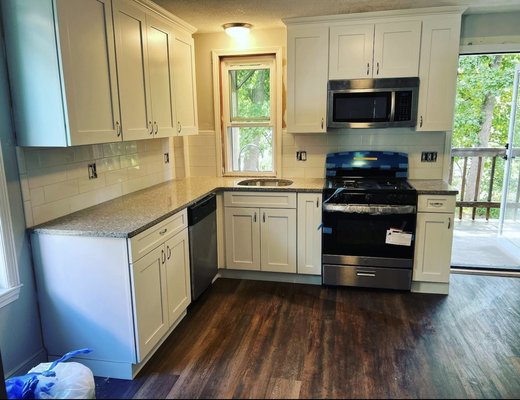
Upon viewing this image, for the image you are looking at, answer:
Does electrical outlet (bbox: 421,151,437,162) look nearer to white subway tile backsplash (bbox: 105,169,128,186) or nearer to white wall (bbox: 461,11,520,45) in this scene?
white wall (bbox: 461,11,520,45)

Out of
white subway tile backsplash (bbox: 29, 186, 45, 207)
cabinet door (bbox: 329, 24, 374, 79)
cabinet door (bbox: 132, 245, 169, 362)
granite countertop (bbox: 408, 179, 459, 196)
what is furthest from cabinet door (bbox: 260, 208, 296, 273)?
white subway tile backsplash (bbox: 29, 186, 45, 207)

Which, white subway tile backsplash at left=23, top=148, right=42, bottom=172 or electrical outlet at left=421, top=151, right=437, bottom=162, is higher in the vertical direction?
white subway tile backsplash at left=23, top=148, right=42, bottom=172

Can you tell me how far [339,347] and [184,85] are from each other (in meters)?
2.42

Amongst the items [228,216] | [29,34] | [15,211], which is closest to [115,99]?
[29,34]

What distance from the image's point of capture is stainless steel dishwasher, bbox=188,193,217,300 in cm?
278

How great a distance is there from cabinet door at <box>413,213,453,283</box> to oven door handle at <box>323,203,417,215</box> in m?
0.13

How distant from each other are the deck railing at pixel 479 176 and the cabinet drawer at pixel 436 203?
193 cm

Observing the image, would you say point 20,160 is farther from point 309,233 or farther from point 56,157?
point 309,233

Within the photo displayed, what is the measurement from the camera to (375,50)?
312cm

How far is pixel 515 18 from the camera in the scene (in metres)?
3.20

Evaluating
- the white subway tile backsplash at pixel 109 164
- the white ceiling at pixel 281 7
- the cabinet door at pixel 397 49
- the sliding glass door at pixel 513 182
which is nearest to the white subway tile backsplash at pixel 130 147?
the white subway tile backsplash at pixel 109 164

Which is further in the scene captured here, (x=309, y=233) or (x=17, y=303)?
(x=309, y=233)

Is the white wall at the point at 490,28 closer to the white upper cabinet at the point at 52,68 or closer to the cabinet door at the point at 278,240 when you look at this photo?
the cabinet door at the point at 278,240

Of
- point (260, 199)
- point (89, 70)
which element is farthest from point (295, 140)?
point (89, 70)
